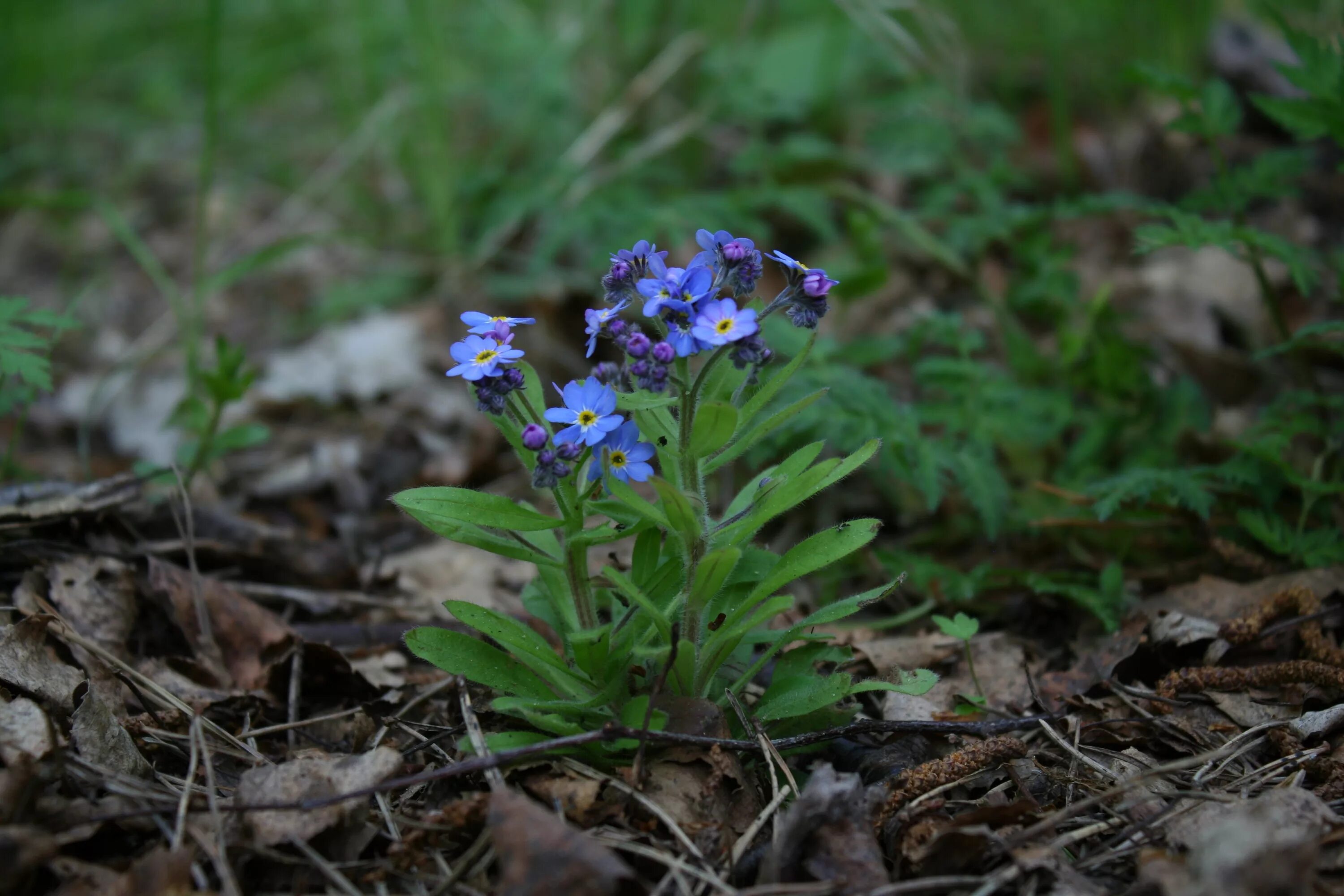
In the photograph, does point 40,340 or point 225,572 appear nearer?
point 40,340

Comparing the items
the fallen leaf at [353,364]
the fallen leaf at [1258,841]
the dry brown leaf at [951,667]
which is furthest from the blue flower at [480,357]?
the fallen leaf at [353,364]

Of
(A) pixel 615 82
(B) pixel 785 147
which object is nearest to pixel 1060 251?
(B) pixel 785 147

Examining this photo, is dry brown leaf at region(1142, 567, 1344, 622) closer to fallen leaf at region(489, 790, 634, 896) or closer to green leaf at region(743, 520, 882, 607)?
green leaf at region(743, 520, 882, 607)

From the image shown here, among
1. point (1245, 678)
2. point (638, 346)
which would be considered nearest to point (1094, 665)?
point (1245, 678)

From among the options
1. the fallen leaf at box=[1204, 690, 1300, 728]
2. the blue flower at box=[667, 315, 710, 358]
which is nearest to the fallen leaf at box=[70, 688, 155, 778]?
the blue flower at box=[667, 315, 710, 358]

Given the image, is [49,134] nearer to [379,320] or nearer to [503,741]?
[379,320]

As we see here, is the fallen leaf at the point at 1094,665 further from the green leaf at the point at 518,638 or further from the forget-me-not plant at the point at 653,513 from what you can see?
the green leaf at the point at 518,638
